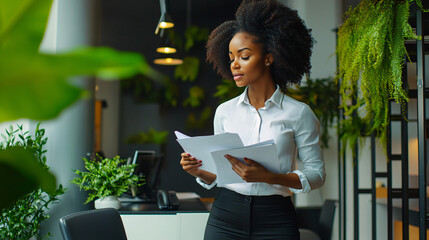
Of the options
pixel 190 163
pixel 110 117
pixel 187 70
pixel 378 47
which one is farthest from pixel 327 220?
pixel 110 117

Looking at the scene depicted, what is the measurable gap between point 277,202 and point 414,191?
1.42 meters

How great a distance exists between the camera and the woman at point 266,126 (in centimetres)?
174

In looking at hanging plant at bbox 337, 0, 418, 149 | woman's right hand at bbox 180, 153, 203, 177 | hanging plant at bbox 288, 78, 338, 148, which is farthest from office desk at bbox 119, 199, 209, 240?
hanging plant at bbox 288, 78, 338, 148

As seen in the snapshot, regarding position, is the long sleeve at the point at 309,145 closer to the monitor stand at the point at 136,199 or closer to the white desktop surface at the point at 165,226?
the white desktop surface at the point at 165,226

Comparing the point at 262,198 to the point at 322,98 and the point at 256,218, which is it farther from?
the point at 322,98

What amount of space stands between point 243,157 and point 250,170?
0.06 meters

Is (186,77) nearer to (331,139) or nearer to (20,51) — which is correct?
(331,139)

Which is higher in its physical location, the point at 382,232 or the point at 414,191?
the point at 414,191

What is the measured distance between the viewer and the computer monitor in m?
3.59

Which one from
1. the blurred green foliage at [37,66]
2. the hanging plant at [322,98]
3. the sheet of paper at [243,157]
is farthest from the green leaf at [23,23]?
the hanging plant at [322,98]

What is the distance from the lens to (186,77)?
20.3 ft

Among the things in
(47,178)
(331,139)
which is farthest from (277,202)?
(331,139)

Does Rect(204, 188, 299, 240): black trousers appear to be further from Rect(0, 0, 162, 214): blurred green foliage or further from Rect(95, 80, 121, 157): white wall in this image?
Rect(95, 80, 121, 157): white wall

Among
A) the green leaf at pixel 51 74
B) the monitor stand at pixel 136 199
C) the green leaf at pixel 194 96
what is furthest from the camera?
the green leaf at pixel 194 96
